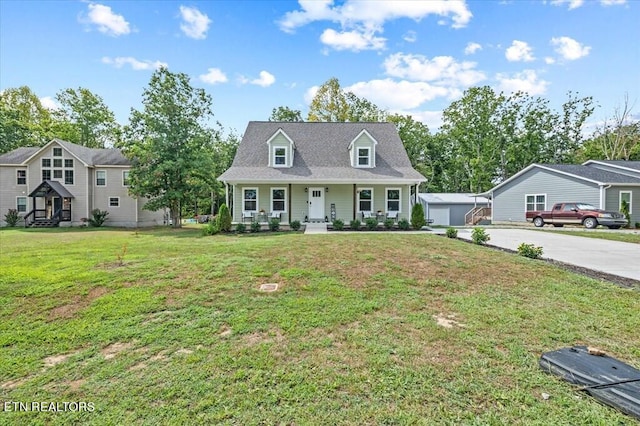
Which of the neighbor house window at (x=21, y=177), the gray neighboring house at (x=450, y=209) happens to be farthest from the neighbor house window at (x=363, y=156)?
the neighbor house window at (x=21, y=177)

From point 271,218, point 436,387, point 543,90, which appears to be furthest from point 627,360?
point 543,90

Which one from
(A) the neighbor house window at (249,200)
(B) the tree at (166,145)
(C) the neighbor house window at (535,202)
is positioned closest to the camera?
(A) the neighbor house window at (249,200)

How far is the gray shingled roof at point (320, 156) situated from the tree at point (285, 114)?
1499cm

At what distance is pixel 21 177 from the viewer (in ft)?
85.1

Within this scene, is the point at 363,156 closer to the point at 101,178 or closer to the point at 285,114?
the point at 285,114

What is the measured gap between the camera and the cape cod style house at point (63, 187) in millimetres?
25312

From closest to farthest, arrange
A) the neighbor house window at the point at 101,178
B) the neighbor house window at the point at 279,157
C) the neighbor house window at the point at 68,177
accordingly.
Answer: the neighbor house window at the point at 279,157
the neighbor house window at the point at 68,177
the neighbor house window at the point at 101,178

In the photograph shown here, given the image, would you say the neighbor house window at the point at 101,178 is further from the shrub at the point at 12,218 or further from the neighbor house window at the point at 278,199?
the neighbor house window at the point at 278,199

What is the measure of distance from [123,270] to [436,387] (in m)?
6.72

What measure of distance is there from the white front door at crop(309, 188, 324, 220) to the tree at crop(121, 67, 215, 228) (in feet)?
27.0

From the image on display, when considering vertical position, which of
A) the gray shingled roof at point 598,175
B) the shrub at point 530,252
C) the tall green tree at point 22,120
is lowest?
the shrub at point 530,252

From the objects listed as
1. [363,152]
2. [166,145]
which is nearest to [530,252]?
[363,152]

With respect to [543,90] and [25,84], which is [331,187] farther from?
[25,84]

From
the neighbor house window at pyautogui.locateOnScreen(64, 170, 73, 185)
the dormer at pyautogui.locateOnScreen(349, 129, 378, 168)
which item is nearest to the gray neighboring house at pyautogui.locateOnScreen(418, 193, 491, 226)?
the dormer at pyautogui.locateOnScreen(349, 129, 378, 168)
